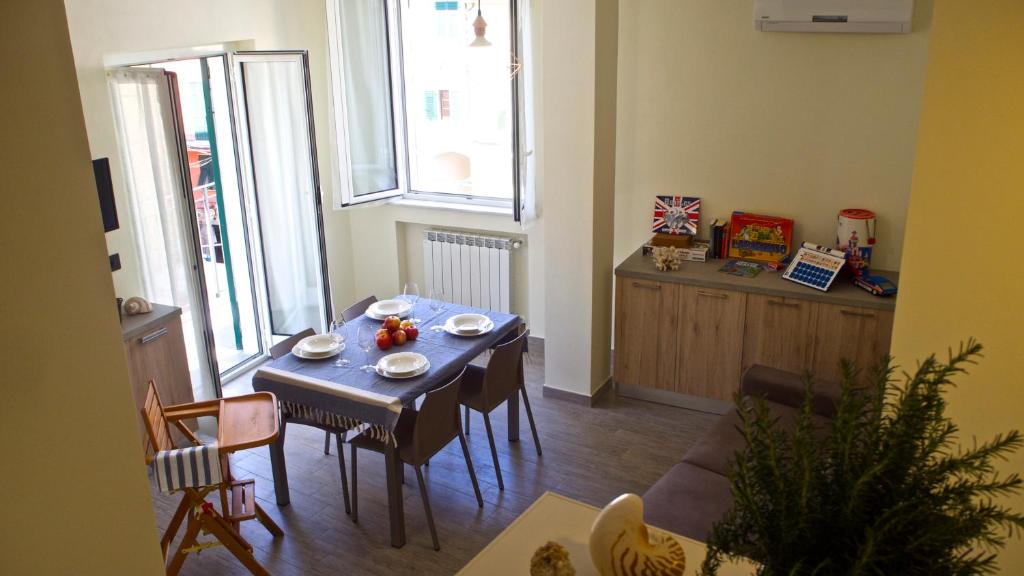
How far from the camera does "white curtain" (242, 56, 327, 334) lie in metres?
5.98

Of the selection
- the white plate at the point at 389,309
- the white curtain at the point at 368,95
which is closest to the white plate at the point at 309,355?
the white plate at the point at 389,309

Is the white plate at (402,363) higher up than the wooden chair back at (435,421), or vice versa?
the white plate at (402,363)

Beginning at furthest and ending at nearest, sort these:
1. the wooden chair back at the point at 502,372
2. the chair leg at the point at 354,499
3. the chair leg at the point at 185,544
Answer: the wooden chair back at the point at 502,372 → the chair leg at the point at 354,499 → the chair leg at the point at 185,544

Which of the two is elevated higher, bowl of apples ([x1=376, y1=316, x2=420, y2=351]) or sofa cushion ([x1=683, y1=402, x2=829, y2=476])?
bowl of apples ([x1=376, y1=316, x2=420, y2=351])

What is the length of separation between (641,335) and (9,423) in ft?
14.4

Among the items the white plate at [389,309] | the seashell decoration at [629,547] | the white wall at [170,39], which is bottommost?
the white plate at [389,309]

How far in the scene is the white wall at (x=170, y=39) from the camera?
477cm

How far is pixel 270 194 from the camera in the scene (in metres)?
6.27

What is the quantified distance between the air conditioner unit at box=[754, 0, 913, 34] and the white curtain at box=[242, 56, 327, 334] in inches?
125

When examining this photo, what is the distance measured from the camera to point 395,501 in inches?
166

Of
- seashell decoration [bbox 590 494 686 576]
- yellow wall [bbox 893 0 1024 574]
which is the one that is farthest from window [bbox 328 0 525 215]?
seashell decoration [bbox 590 494 686 576]

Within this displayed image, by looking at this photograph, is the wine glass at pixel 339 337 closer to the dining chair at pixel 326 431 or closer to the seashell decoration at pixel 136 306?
the dining chair at pixel 326 431

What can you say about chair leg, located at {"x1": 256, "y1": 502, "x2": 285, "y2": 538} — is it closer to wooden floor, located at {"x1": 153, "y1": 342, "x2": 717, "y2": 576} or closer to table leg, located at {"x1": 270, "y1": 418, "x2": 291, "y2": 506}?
wooden floor, located at {"x1": 153, "y1": 342, "x2": 717, "y2": 576}

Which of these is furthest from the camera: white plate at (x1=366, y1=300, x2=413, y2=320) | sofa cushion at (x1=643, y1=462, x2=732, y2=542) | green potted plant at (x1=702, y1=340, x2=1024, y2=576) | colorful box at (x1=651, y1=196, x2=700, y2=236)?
colorful box at (x1=651, y1=196, x2=700, y2=236)
